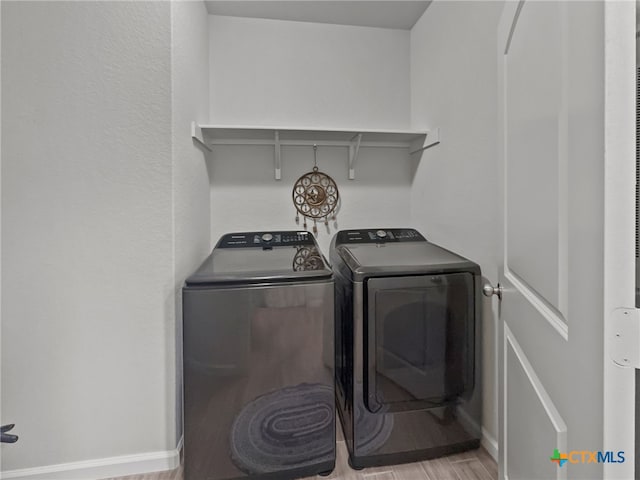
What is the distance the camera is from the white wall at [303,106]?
2.32m

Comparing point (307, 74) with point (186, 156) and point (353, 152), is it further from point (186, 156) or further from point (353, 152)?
point (186, 156)

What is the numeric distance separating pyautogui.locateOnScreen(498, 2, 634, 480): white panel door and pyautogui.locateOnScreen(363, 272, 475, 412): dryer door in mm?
413

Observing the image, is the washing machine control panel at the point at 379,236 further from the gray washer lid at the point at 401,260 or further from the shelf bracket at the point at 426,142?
the shelf bracket at the point at 426,142

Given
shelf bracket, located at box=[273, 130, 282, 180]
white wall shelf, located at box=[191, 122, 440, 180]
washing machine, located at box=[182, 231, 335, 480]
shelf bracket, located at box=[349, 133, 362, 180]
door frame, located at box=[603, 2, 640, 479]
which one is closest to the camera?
door frame, located at box=[603, 2, 640, 479]

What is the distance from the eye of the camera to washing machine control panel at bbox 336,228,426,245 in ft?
7.41

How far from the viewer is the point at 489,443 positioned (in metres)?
1.62

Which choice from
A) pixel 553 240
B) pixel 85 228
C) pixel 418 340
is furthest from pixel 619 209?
pixel 85 228

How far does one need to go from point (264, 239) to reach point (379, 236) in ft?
2.62

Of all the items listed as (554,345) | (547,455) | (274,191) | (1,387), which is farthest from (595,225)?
(1,387)

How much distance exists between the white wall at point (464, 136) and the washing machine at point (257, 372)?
80 cm

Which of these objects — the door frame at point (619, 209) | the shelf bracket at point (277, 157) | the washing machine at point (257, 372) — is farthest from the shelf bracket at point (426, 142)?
the door frame at point (619, 209)

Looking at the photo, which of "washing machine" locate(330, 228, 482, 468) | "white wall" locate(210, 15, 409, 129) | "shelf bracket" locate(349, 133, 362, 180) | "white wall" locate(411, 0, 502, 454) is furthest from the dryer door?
"white wall" locate(210, 15, 409, 129)

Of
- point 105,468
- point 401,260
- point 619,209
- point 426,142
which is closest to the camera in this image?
point 619,209

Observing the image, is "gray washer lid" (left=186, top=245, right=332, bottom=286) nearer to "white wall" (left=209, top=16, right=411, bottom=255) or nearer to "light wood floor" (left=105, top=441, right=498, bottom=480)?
"white wall" (left=209, top=16, right=411, bottom=255)
